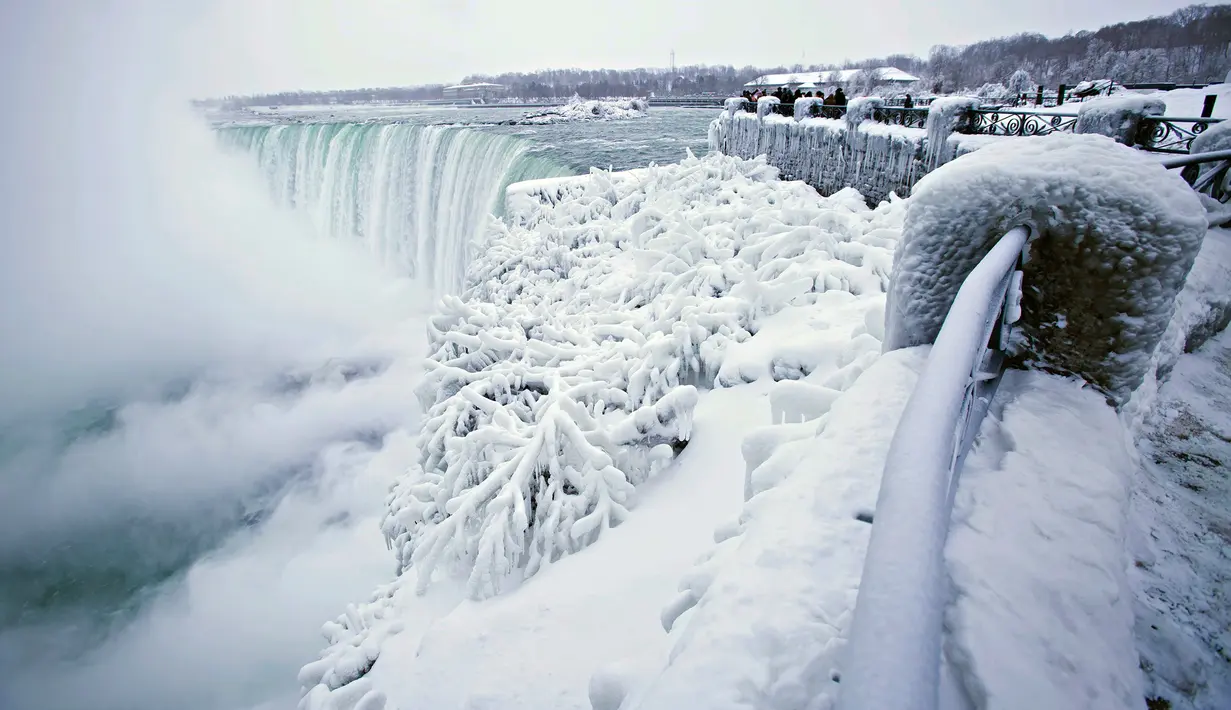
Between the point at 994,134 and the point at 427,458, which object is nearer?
the point at 427,458

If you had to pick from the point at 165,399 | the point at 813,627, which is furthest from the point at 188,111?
the point at 813,627

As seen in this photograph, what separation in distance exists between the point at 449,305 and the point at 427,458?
2.26 m

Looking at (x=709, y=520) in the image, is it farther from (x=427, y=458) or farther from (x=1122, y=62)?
(x=1122, y=62)

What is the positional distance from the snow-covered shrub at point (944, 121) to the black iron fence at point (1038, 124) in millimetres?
137

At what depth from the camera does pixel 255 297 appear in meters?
29.6

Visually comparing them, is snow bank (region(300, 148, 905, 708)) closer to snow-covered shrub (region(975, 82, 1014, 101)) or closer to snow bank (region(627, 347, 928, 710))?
snow bank (region(627, 347, 928, 710))

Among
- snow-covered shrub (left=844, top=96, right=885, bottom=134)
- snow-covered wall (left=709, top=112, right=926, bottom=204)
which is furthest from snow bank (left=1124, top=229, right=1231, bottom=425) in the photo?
snow-covered shrub (left=844, top=96, right=885, bottom=134)

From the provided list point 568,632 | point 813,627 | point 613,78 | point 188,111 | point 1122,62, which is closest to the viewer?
point 813,627

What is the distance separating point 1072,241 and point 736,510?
8.56 ft

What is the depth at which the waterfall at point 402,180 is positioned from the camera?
19.2m

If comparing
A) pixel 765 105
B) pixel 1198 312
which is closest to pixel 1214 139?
pixel 1198 312

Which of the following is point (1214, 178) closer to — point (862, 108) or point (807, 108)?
point (862, 108)

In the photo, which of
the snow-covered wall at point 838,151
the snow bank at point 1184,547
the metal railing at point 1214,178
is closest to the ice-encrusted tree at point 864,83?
the snow-covered wall at point 838,151

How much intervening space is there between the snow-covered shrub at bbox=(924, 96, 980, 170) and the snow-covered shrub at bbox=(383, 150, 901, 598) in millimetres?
1399
